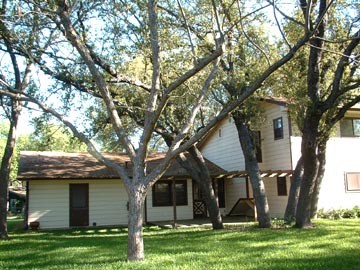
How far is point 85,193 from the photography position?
21.4 metres

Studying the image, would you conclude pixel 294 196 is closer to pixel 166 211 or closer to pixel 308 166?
pixel 308 166

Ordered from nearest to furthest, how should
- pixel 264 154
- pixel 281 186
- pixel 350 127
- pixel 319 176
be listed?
pixel 319 176, pixel 281 186, pixel 350 127, pixel 264 154

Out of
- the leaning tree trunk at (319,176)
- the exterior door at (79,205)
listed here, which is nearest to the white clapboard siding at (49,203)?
the exterior door at (79,205)

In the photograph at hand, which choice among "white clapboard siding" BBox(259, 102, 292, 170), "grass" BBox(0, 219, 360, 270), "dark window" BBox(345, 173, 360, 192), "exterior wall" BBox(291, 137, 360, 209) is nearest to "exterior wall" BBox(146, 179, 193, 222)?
"white clapboard siding" BBox(259, 102, 292, 170)

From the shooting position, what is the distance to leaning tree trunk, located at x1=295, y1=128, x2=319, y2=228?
14202 mm

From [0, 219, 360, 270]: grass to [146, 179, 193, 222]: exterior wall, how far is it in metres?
8.38

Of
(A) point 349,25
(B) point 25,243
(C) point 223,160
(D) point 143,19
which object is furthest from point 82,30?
(C) point 223,160

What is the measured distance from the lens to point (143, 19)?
38.8ft

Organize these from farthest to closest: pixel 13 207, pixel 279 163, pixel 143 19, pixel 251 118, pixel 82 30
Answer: pixel 13 207, pixel 279 163, pixel 251 118, pixel 82 30, pixel 143 19

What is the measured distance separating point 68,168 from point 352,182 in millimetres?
14033

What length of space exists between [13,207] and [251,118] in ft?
126

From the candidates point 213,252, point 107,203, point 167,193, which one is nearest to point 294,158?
point 167,193

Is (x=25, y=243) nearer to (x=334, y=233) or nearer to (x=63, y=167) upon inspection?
(x=63, y=167)

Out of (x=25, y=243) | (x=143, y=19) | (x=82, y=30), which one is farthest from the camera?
(x=25, y=243)
